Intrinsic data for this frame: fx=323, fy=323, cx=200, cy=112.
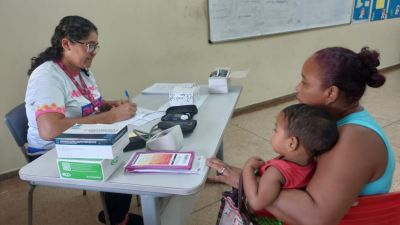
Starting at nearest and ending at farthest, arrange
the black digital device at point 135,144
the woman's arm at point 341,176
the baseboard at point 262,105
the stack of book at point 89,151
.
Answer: the woman's arm at point 341,176, the stack of book at point 89,151, the black digital device at point 135,144, the baseboard at point 262,105

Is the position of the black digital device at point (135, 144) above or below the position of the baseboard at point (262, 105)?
above

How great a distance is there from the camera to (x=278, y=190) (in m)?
0.91

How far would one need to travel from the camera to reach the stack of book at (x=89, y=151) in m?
0.98

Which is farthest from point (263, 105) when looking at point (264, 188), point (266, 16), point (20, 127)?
point (264, 188)

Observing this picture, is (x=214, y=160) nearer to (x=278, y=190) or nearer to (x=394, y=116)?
(x=278, y=190)

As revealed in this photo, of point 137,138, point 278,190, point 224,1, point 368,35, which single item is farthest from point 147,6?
point 368,35

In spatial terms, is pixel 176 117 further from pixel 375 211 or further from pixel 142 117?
pixel 375 211

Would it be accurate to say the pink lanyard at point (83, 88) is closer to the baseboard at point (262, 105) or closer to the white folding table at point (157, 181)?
the white folding table at point (157, 181)

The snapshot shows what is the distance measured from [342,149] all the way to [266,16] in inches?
117

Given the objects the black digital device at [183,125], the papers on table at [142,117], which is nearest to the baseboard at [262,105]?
the papers on table at [142,117]

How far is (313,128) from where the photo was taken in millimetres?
861

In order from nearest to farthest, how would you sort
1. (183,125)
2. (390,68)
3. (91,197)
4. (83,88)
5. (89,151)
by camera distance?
(89,151) → (183,125) → (83,88) → (91,197) → (390,68)

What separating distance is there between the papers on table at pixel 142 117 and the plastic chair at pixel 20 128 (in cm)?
51

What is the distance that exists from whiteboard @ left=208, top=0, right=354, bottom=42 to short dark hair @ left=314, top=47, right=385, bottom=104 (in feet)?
8.01
